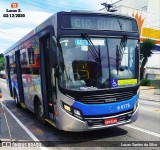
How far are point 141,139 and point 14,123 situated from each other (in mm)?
5010

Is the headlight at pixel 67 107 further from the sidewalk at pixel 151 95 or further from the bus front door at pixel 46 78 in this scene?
the sidewalk at pixel 151 95

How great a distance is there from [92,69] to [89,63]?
0.17 meters

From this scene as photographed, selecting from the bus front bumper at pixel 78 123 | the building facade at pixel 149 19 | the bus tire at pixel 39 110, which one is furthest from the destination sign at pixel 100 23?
the building facade at pixel 149 19

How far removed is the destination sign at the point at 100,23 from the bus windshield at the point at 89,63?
368mm

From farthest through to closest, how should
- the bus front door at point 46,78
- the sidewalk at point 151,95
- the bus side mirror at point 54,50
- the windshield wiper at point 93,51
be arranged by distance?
the sidewalk at point 151,95, the bus front door at point 46,78, the windshield wiper at point 93,51, the bus side mirror at point 54,50

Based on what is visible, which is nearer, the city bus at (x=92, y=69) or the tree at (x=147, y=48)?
the city bus at (x=92, y=69)

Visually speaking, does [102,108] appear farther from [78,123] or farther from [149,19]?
[149,19]

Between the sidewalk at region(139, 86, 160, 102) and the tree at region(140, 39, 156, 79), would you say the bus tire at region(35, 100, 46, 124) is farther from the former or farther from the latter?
→ the tree at region(140, 39, 156, 79)

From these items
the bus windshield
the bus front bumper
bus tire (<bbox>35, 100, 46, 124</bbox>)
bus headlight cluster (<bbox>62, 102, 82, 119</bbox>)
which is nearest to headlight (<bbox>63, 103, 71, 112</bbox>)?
bus headlight cluster (<bbox>62, 102, 82, 119</bbox>)

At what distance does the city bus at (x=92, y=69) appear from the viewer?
259 inches

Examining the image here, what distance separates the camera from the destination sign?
683 centimetres

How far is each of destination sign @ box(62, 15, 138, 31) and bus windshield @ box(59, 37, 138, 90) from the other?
0.37 m

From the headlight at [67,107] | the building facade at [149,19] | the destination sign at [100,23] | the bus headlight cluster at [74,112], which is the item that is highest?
the building facade at [149,19]

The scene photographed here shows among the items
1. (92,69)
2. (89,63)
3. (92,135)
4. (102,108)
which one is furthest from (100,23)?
(92,135)
